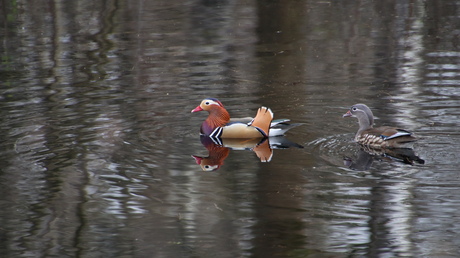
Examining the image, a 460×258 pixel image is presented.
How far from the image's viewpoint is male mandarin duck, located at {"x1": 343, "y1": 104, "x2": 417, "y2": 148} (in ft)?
33.4

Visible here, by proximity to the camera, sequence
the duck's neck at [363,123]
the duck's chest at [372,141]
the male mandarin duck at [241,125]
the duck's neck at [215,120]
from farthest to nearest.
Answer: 1. the duck's neck at [215,120]
2. the male mandarin duck at [241,125]
3. the duck's neck at [363,123]
4. the duck's chest at [372,141]

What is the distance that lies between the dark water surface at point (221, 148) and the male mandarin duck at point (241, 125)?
1.15ft

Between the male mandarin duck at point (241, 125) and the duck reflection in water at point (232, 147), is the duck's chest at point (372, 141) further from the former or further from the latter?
the male mandarin duck at point (241, 125)

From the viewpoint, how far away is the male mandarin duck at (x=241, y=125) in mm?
11258

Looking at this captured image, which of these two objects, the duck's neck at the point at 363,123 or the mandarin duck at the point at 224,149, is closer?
the mandarin duck at the point at 224,149

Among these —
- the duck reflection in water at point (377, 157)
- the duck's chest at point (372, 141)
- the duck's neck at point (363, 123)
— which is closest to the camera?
the duck reflection in water at point (377, 157)

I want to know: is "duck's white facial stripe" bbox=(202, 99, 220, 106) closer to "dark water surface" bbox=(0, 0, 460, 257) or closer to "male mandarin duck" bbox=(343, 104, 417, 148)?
"dark water surface" bbox=(0, 0, 460, 257)

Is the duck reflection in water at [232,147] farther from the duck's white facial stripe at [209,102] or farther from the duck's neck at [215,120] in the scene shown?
the duck's white facial stripe at [209,102]

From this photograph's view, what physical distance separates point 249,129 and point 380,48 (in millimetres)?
7828

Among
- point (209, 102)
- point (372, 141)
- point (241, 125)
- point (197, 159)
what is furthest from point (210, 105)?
point (372, 141)

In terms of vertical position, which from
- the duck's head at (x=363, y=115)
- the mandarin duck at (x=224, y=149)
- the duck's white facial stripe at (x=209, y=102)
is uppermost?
the duck's white facial stripe at (x=209, y=102)

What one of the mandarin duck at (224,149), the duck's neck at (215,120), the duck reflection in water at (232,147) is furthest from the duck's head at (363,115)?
the duck's neck at (215,120)

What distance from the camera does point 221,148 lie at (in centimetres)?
1102

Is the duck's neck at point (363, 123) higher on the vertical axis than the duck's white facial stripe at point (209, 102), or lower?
lower
